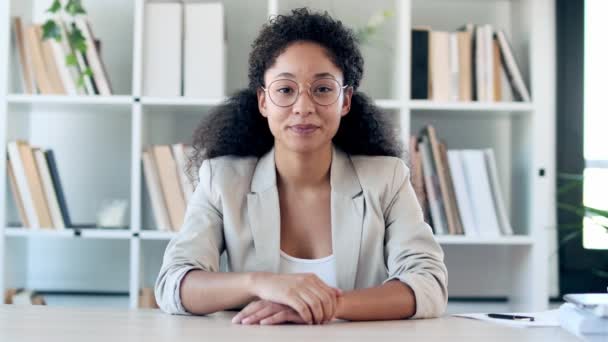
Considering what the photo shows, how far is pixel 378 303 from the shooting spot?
1394 mm

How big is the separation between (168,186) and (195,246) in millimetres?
855

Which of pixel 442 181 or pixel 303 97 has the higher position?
pixel 303 97

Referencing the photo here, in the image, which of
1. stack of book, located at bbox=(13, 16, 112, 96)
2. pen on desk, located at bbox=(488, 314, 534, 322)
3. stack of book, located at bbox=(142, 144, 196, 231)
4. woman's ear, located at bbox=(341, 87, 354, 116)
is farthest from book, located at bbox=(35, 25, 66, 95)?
pen on desk, located at bbox=(488, 314, 534, 322)

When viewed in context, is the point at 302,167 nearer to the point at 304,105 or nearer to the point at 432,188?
the point at 304,105

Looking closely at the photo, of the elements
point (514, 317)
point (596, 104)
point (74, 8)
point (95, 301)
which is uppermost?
point (74, 8)

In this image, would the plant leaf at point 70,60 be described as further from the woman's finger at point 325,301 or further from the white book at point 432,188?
the woman's finger at point 325,301

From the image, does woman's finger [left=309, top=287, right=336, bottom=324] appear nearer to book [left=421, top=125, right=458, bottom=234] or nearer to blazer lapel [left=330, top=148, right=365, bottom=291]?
blazer lapel [left=330, top=148, right=365, bottom=291]

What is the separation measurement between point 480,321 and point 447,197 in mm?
1055

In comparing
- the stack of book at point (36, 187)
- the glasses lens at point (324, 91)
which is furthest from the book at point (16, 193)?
the glasses lens at point (324, 91)

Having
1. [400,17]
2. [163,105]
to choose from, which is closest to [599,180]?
[400,17]

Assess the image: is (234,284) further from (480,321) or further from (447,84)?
(447,84)

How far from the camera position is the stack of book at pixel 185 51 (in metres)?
A: 2.36

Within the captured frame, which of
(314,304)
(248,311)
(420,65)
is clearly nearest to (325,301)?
(314,304)

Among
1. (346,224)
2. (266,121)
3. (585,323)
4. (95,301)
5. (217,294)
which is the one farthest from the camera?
(95,301)
